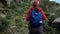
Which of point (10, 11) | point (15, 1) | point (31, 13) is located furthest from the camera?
point (15, 1)

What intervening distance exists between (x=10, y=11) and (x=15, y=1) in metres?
1.08

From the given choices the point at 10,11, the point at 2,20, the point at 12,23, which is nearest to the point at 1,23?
the point at 2,20

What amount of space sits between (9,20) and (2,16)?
Result: 335 millimetres

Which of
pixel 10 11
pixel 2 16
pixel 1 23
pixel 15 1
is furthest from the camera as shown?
pixel 15 1

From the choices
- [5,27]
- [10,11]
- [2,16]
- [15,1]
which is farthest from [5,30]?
[15,1]

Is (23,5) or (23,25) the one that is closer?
(23,25)

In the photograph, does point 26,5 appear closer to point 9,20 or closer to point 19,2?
point 19,2

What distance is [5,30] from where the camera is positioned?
893 cm

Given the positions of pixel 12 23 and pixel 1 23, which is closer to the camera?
pixel 1 23

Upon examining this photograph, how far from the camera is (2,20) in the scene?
29.2 feet

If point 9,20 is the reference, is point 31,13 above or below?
above

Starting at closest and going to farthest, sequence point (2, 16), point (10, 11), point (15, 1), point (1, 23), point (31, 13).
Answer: point (31, 13) → point (1, 23) → point (2, 16) → point (10, 11) → point (15, 1)

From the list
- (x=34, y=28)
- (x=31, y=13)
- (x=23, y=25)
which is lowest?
(x=23, y=25)

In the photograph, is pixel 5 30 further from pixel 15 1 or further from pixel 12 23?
pixel 15 1
